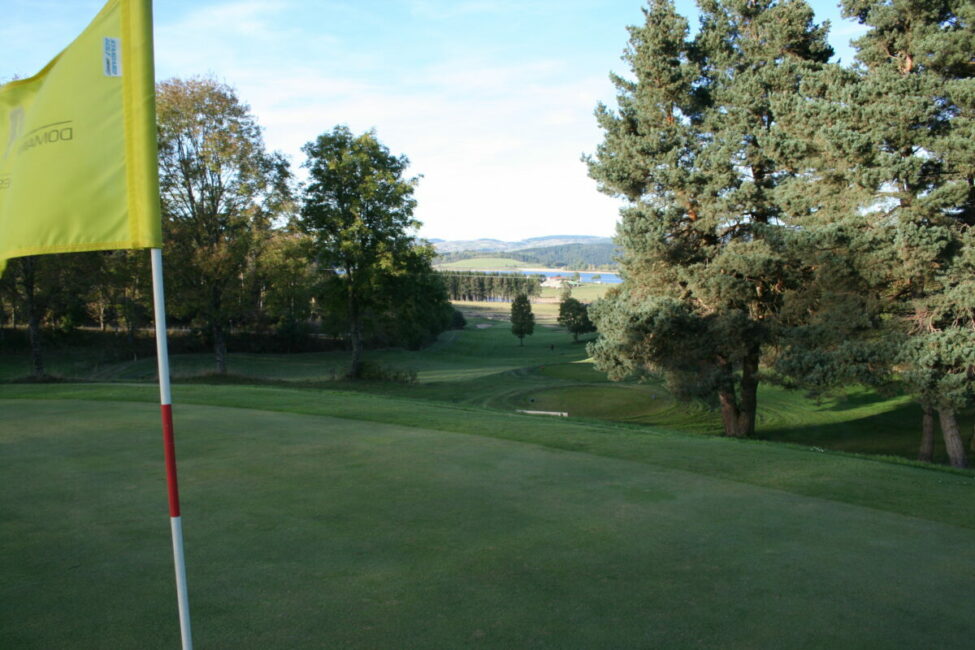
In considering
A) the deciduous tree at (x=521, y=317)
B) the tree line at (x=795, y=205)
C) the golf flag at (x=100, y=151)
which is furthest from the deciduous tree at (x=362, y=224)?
the deciduous tree at (x=521, y=317)

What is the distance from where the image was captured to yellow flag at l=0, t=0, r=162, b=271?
11.3 ft

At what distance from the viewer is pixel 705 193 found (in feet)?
70.2

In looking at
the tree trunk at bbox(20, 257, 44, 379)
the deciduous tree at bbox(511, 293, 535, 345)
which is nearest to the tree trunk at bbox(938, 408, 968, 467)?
the tree trunk at bbox(20, 257, 44, 379)

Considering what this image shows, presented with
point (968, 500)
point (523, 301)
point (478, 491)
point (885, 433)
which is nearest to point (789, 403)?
point (885, 433)

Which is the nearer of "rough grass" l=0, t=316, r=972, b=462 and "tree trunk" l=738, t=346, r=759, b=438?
"tree trunk" l=738, t=346, r=759, b=438

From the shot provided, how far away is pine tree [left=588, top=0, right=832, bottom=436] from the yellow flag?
62.8ft

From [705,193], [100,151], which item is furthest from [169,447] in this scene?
[705,193]

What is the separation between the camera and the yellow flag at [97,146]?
11.3ft

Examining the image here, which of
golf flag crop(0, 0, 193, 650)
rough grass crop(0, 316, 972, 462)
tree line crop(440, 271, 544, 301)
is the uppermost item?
tree line crop(440, 271, 544, 301)

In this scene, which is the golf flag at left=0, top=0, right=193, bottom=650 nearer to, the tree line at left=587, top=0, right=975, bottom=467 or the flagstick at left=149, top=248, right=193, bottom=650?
the flagstick at left=149, top=248, right=193, bottom=650

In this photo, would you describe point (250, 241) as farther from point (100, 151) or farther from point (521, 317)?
point (521, 317)

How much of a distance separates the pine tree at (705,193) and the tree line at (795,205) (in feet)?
0.22

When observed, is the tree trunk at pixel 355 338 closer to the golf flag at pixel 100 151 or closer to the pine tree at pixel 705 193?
the pine tree at pixel 705 193

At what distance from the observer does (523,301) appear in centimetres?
7788
